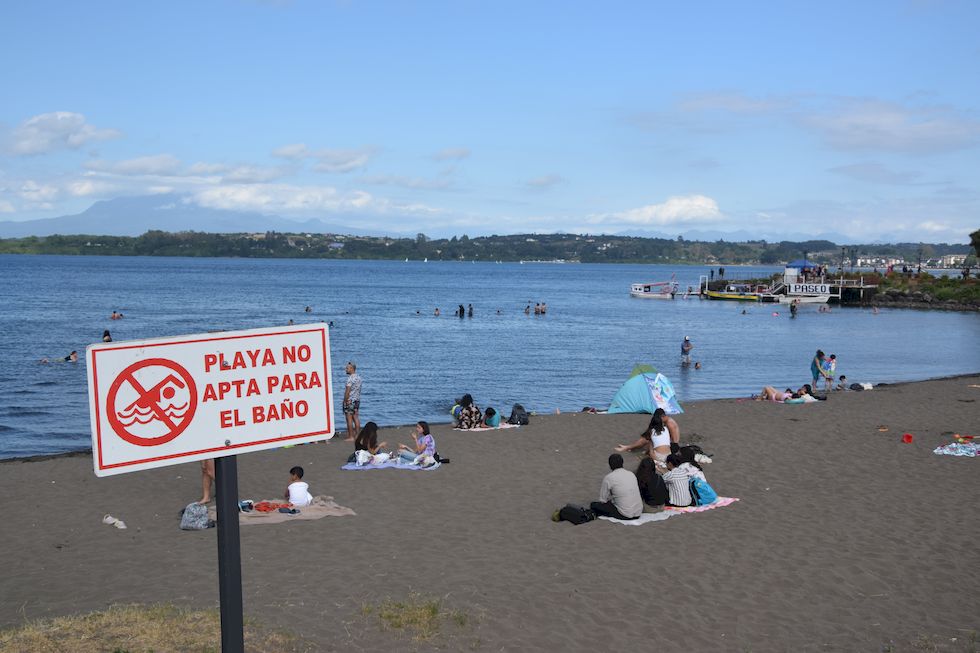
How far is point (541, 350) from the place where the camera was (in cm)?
4662

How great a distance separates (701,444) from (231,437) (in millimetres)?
14399

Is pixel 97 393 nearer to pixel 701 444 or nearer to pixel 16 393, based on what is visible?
pixel 701 444

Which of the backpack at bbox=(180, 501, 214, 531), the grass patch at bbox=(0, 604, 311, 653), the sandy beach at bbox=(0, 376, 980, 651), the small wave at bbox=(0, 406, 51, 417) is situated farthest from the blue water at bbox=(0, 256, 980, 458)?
the grass patch at bbox=(0, 604, 311, 653)


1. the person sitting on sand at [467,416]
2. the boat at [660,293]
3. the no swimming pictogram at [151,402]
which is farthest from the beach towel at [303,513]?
the boat at [660,293]

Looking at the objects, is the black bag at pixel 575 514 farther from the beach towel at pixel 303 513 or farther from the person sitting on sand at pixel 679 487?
the beach towel at pixel 303 513

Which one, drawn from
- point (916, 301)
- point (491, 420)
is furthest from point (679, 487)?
point (916, 301)

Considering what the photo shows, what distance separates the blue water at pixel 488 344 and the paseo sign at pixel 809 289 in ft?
14.3

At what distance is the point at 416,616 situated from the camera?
7492mm

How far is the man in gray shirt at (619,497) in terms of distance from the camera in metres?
11.1

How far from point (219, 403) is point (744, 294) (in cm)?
9727

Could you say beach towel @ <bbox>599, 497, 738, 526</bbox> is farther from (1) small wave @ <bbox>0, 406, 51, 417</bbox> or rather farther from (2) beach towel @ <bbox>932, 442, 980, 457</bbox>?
(1) small wave @ <bbox>0, 406, 51, 417</bbox>

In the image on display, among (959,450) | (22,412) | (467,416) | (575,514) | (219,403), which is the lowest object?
(22,412)

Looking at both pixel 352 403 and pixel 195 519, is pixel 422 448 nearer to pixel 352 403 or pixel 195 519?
pixel 352 403

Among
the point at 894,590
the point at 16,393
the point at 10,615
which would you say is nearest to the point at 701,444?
the point at 894,590
